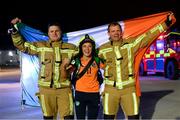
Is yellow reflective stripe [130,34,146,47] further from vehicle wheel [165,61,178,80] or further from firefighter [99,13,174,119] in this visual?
vehicle wheel [165,61,178,80]

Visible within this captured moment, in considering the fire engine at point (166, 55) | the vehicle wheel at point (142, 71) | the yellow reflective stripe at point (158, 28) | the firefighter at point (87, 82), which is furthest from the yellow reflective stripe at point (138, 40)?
the vehicle wheel at point (142, 71)

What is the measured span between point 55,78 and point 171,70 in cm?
1519

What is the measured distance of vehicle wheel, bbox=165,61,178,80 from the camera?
798 inches

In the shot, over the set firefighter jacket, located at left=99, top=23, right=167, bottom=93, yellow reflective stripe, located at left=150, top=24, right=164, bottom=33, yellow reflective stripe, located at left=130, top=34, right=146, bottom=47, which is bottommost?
firefighter jacket, located at left=99, top=23, right=167, bottom=93

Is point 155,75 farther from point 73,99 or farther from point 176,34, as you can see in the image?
point 73,99

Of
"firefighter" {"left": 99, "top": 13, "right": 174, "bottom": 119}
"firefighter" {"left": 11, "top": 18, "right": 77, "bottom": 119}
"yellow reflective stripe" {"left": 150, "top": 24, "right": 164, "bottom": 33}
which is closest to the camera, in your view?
"firefighter" {"left": 99, "top": 13, "right": 174, "bottom": 119}

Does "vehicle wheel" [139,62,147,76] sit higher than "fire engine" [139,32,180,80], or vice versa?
"fire engine" [139,32,180,80]

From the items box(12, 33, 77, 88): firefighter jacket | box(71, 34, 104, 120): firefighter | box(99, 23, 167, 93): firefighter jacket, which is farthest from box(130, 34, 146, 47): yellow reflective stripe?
box(12, 33, 77, 88): firefighter jacket

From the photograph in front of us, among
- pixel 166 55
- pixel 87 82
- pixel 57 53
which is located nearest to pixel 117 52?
pixel 87 82

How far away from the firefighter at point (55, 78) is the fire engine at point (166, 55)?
47.8 feet

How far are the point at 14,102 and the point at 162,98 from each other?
14.4 feet

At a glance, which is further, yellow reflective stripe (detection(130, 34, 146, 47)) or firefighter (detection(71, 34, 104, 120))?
yellow reflective stripe (detection(130, 34, 146, 47))

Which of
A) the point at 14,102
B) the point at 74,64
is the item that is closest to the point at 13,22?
the point at 74,64

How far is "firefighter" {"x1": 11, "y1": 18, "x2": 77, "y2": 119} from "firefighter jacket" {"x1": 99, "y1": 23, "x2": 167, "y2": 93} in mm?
571
